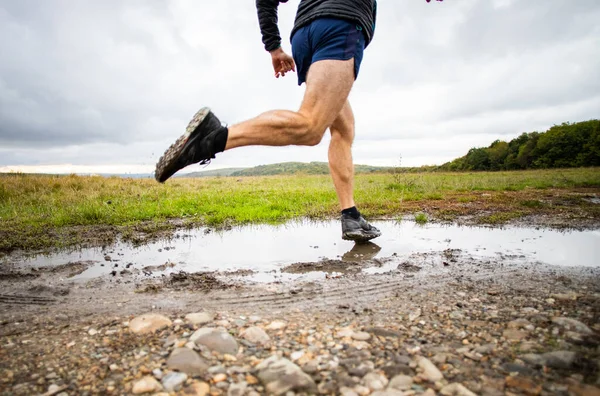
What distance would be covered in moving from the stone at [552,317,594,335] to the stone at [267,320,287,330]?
1175 mm

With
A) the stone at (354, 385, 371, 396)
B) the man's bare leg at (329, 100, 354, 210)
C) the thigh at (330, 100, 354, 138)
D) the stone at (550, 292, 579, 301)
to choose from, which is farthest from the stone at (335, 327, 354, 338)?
the thigh at (330, 100, 354, 138)

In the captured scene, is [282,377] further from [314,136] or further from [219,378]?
[314,136]

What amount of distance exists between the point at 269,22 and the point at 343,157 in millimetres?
1556

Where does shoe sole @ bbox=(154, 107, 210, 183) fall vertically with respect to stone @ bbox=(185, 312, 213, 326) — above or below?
above

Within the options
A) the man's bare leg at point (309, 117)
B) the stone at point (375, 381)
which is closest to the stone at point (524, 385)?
the stone at point (375, 381)

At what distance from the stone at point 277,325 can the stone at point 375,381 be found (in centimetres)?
48

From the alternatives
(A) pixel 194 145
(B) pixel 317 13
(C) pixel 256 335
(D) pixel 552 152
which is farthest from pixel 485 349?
(D) pixel 552 152

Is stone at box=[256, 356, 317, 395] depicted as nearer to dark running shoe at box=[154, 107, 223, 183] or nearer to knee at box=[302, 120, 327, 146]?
dark running shoe at box=[154, 107, 223, 183]

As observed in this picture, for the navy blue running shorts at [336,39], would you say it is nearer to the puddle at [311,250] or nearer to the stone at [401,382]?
the puddle at [311,250]

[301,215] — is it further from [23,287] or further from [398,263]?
[23,287]

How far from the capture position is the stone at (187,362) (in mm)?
1144

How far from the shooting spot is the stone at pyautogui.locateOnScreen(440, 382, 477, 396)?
39.4 inches

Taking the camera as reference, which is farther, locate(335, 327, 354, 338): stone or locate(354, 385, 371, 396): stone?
locate(335, 327, 354, 338): stone

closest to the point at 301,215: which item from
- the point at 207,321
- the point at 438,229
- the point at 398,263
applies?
the point at 438,229
